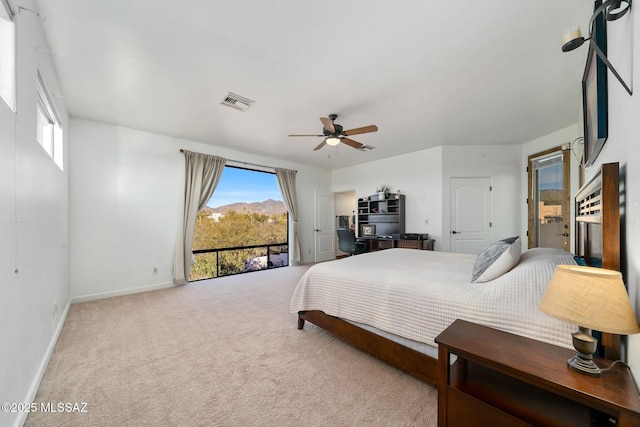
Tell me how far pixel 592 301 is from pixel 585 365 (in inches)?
13.0

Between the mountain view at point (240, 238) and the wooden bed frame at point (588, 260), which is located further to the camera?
the mountain view at point (240, 238)

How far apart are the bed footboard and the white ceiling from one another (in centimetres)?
234

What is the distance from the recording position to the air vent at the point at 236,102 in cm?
287

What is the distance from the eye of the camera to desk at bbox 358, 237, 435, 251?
188 inches

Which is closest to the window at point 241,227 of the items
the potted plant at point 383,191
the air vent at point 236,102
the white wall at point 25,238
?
the air vent at point 236,102

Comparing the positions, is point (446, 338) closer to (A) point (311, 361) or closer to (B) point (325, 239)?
(A) point (311, 361)

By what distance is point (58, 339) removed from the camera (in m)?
2.36

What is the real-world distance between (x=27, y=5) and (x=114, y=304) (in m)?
3.25

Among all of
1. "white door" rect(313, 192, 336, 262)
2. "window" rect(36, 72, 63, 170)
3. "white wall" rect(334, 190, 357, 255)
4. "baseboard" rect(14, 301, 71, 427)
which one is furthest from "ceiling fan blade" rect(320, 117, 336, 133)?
"white wall" rect(334, 190, 357, 255)

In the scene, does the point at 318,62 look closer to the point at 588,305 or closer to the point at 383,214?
the point at 588,305

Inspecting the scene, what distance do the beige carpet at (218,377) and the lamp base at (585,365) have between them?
0.82 m

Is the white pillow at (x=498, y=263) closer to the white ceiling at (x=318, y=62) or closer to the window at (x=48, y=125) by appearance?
the white ceiling at (x=318, y=62)

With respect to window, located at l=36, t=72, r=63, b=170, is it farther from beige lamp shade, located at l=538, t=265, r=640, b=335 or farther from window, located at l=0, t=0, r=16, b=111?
beige lamp shade, located at l=538, t=265, r=640, b=335

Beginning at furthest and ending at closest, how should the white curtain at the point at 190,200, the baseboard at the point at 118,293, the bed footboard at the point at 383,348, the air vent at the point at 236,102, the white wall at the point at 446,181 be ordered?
1. the white wall at the point at 446,181
2. the white curtain at the point at 190,200
3. the baseboard at the point at 118,293
4. the air vent at the point at 236,102
5. the bed footboard at the point at 383,348
